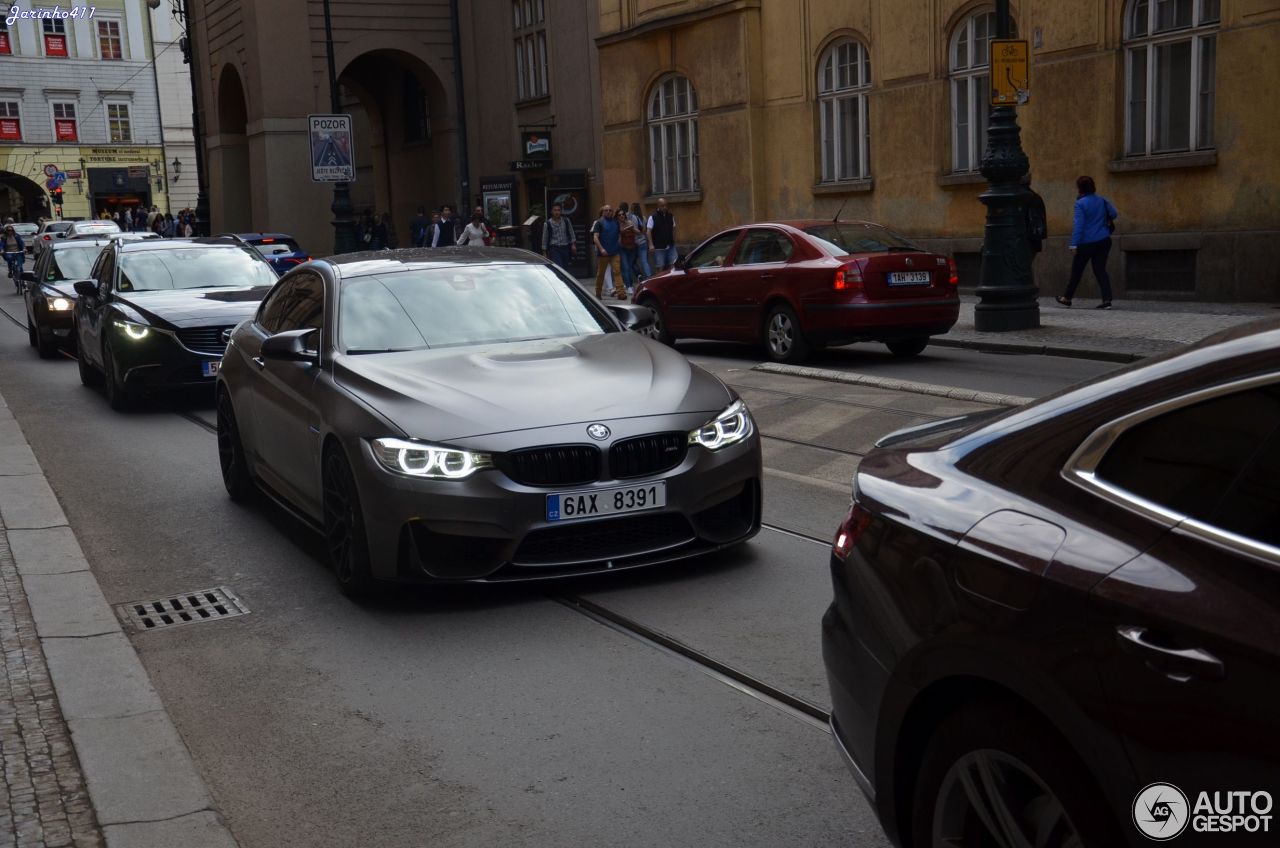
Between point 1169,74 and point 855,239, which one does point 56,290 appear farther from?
point 1169,74

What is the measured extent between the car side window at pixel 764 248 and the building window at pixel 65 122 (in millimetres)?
67046

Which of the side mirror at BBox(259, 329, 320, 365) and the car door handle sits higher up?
the side mirror at BBox(259, 329, 320, 365)

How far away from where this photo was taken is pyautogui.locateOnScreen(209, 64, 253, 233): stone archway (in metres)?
46.3

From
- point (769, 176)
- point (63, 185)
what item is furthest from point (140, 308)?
point (63, 185)

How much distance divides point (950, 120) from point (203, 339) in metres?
13.9

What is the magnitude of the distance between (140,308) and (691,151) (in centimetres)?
1756

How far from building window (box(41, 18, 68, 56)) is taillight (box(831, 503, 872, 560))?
260 feet

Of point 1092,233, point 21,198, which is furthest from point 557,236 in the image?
point 21,198

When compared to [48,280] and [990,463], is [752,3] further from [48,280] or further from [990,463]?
[990,463]

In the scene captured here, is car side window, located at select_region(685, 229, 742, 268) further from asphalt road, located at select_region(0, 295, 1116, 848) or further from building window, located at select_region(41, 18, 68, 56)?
building window, located at select_region(41, 18, 68, 56)

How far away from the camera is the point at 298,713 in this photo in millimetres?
5133

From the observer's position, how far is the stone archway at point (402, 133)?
138 feet

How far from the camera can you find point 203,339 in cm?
1316

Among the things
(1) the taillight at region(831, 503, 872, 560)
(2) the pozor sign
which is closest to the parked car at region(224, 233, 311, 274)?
(2) the pozor sign
